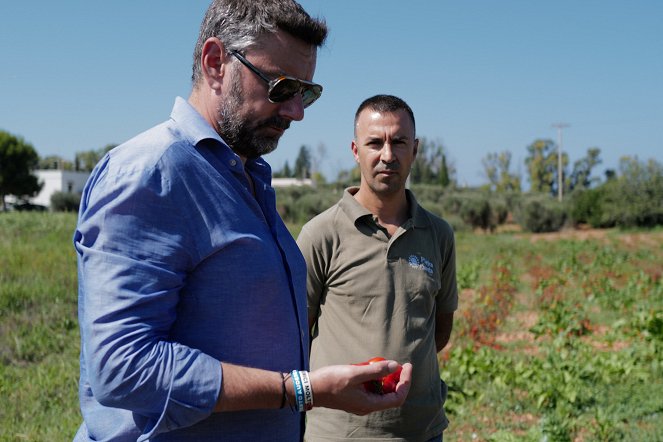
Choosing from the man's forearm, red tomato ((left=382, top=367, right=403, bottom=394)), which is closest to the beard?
the man's forearm

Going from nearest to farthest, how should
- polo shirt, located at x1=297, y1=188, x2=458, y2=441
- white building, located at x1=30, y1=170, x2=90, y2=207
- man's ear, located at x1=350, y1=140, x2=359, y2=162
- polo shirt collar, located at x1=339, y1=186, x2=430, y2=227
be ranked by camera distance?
polo shirt, located at x1=297, y1=188, x2=458, y2=441 → polo shirt collar, located at x1=339, y1=186, x2=430, y2=227 → man's ear, located at x1=350, y1=140, x2=359, y2=162 → white building, located at x1=30, y1=170, x2=90, y2=207

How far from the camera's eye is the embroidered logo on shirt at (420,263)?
10.1 feet

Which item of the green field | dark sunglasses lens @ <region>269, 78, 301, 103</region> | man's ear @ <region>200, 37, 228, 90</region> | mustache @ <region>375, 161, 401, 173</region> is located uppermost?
man's ear @ <region>200, 37, 228, 90</region>

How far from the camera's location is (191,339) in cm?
165

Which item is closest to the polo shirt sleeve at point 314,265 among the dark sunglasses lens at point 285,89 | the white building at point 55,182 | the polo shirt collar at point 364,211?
the polo shirt collar at point 364,211

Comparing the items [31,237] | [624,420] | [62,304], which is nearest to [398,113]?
[624,420]

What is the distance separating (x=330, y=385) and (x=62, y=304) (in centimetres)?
833

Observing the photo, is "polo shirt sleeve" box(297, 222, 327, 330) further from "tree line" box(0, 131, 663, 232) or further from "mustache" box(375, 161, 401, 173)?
"tree line" box(0, 131, 663, 232)

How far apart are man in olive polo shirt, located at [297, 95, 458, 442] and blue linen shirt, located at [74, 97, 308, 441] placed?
1106 millimetres

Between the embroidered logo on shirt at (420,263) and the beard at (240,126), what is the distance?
1.36 m

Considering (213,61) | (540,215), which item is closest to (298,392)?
(213,61)

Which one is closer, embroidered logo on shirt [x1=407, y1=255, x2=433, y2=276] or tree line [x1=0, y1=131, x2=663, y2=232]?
embroidered logo on shirt [x1=407, y1=255, x2=433, y2=276]

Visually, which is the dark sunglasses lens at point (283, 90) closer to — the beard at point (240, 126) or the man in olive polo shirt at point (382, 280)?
A: the beard at point (240, 126)

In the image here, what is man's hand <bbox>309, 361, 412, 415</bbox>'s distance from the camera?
1.68 meters
